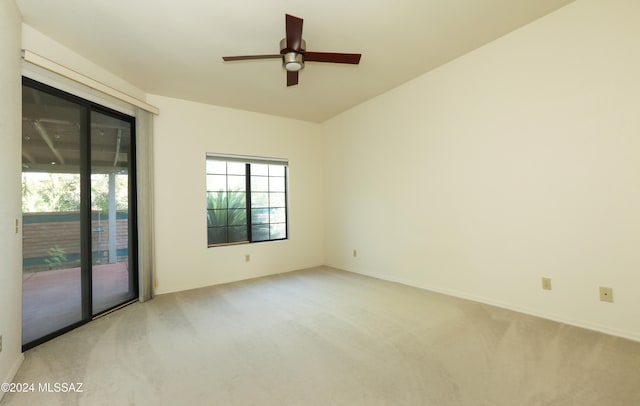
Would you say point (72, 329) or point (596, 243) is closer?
point (596, 243)

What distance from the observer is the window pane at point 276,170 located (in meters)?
4.93

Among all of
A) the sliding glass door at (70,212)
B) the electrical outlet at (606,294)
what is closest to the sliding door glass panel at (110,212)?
the sliding glass door at (70,212)

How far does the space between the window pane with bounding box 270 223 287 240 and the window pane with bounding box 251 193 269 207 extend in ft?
1.35

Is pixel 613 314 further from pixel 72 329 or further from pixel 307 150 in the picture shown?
pixel 72 329

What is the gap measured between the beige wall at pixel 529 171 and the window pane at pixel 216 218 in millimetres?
2492

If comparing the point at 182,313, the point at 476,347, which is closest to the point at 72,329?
the point at 182,313

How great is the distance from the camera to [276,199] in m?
4.99

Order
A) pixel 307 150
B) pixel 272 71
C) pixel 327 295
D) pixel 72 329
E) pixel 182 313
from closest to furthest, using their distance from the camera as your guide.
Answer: pixel 72 329
pixel 182 313
pixel 272 71
pixel 327 295
pixel 307 150

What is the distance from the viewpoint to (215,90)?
3725 millimetres

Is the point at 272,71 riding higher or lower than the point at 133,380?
higher

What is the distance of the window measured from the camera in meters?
4.40

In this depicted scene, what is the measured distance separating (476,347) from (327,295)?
5.76 ft

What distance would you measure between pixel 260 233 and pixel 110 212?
2.12 metres

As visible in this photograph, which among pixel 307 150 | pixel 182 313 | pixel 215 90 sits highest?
pixel 215 90
